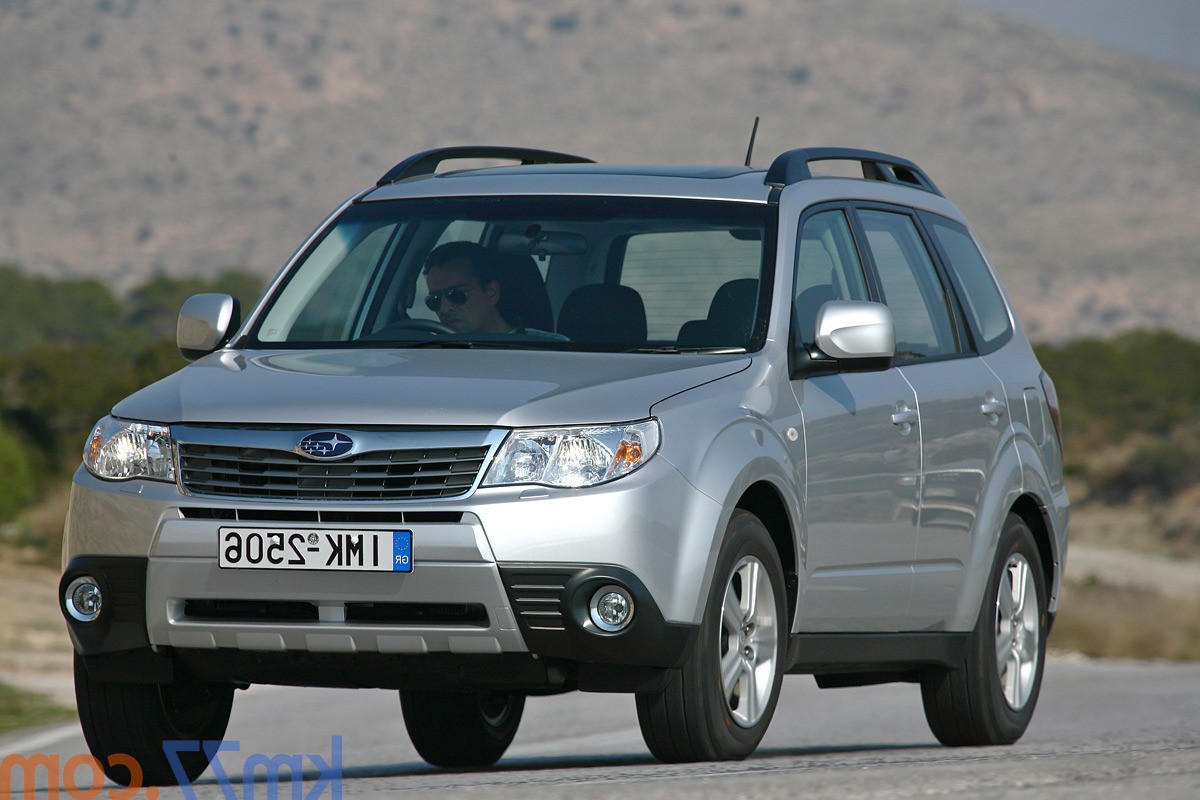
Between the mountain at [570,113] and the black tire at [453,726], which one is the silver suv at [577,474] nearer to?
the black tire at [453,726]

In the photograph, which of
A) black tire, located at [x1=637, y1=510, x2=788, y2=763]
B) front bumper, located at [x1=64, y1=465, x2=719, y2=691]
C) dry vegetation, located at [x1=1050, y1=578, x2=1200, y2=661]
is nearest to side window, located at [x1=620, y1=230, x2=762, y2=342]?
black tire, located at [x1=637, y1=510, x2=788, y2=763]

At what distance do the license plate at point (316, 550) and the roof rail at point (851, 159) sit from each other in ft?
7.11

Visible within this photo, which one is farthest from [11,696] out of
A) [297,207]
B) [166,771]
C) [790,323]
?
[297,207]

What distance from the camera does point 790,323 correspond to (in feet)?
21.2

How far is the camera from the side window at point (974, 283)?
26.2ft

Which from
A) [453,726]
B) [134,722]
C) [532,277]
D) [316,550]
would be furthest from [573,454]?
[453,726]

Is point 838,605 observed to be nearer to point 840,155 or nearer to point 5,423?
point 840,155

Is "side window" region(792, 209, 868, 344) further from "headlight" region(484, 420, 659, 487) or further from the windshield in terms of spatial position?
"headlight" region(484, 420, 659, 487)

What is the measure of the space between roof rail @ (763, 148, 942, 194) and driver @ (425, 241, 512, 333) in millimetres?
1013

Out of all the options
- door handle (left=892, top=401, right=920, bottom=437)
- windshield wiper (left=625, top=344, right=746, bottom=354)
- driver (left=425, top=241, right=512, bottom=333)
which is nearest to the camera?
windshield wiper (left=625, top=344, right=746, bottom=354)

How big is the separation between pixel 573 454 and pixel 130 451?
4.12 feet

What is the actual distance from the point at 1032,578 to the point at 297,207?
109 metres

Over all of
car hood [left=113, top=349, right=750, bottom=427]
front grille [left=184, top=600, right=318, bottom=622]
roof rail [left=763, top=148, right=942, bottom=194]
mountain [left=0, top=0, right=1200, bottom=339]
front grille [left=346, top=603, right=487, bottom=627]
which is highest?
roof rail [left=763, top=148, right=942, bottom=194]

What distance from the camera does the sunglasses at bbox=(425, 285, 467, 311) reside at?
668 centimetres
